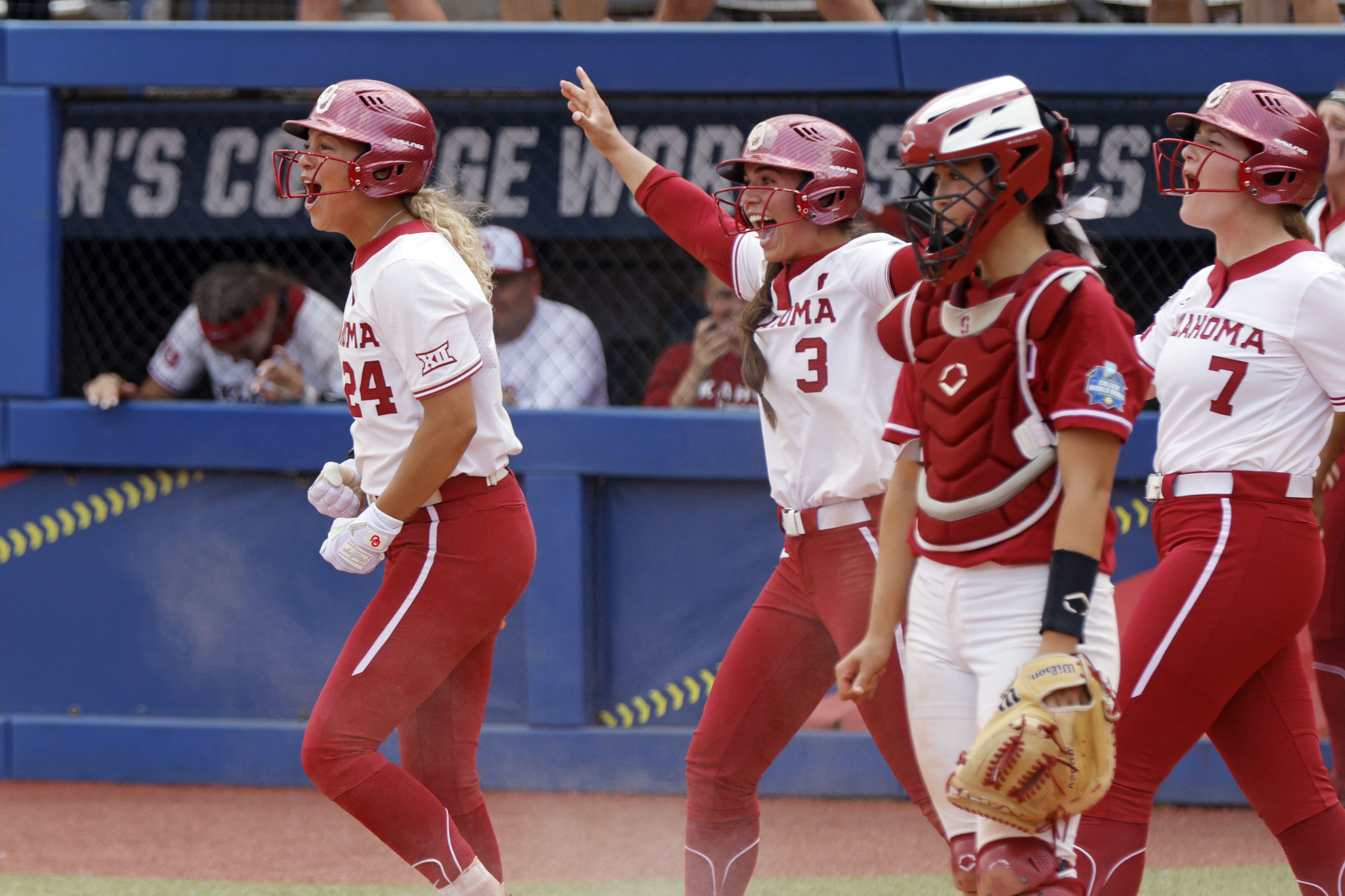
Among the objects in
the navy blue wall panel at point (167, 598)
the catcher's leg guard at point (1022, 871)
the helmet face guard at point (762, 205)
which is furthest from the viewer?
the navy blue wall panel at point (167, 598)

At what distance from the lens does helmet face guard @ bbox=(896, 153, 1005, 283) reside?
2.11 metres

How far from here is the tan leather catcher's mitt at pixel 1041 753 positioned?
1.95 metres

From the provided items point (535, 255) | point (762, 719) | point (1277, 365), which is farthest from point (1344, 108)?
point (535, 255)

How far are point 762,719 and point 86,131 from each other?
3788mm

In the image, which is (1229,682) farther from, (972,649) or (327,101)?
(327,101)

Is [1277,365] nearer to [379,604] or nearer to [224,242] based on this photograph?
[379,604]

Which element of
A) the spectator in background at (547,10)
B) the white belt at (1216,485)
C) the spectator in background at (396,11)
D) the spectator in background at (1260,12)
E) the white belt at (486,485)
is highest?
the spectator in background at (1260,12)

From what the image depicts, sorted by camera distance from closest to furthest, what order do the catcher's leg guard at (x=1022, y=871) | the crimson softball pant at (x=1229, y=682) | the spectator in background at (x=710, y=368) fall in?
1. the catcher's leg guard at (x=1022, y=871)
2. the crimson softball pant at (x=1229, y=682)
3. the spectator in background at (x=710, y=368)

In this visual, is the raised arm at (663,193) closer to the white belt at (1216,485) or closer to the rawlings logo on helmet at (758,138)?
the rawlings logo on helmet at (758,138)

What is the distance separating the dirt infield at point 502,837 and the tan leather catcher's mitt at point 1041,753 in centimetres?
195

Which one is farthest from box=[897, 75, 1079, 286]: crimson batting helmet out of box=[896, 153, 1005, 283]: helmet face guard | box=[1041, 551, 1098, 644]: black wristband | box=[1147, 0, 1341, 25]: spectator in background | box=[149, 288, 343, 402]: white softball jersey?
box=[149, 288, 343, 402]: white softball jersey

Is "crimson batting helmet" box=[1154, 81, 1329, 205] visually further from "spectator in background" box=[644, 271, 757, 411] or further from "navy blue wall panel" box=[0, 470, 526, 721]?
"navy blue wall panel" box=[0, 470, 526, 721]

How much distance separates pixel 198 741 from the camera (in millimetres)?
4867

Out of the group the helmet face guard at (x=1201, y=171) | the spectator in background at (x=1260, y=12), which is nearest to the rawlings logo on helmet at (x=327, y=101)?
the helmet face guard at (x=1201, y=171)
